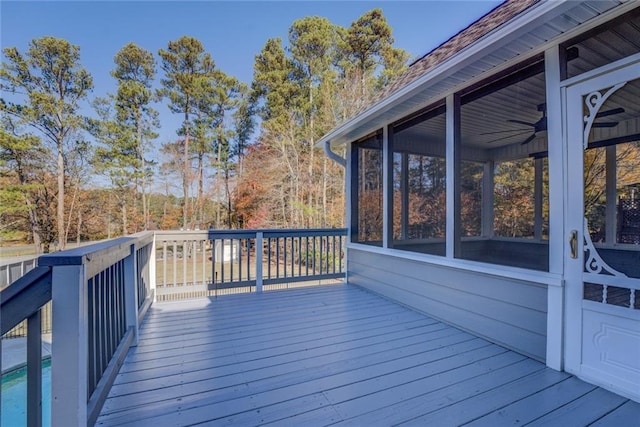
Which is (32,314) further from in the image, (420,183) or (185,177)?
(185,177)

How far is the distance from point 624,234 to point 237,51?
51.2 ft

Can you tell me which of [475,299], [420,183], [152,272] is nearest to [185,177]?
[152,272]

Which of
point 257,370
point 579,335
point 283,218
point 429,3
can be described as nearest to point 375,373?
point 257,370

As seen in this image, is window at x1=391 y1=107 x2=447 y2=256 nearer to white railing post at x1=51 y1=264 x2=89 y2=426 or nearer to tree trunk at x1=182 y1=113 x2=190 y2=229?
white railing post at x1=51 y1=264 x2=89 y2=426

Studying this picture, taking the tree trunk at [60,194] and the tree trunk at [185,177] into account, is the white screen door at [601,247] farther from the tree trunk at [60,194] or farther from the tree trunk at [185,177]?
the tree trunk at [60,194]

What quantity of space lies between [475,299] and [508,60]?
2.19m

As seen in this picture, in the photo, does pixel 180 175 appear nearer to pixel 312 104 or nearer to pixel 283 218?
pixel 283 218

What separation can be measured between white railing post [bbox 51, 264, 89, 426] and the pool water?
6.46ft

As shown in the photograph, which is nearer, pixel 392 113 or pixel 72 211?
pixel 392 113

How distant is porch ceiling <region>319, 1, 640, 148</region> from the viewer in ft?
6.34

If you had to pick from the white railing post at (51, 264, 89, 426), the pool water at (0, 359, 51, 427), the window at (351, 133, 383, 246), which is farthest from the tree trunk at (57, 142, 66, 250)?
the white railing post at (51, 264, 89, 426)

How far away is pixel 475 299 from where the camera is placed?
2920 mm

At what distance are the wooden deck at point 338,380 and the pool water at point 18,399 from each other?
3.83 ft

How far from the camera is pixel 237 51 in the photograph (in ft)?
46.7
